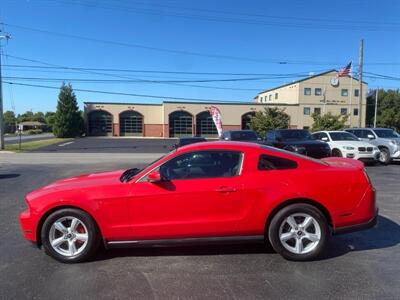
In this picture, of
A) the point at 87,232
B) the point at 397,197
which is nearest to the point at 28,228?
the point at 87,232

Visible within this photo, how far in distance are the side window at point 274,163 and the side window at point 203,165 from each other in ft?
0.94

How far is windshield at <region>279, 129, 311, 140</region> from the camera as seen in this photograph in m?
16.8

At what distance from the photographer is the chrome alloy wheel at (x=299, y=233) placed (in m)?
4.43

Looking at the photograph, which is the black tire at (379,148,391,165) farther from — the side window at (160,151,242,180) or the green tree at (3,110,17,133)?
the green tree at (3,110,17,133)

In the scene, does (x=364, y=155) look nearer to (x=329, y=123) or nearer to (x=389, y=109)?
(x=329, y=123)

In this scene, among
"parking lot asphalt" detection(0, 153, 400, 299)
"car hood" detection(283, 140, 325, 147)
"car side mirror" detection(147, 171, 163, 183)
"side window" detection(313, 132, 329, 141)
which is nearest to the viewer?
"parking lot asphalt" detection(0, 153, 400, 299)

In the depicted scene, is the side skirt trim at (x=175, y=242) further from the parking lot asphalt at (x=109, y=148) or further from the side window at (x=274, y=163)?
the parking lot asphalt at (x=109, y=148)

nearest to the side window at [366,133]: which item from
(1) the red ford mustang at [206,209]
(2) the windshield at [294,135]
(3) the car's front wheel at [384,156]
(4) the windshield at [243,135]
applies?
(3) the car's front wheel at [384,156]

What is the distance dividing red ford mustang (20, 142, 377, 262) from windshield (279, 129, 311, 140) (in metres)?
12.5

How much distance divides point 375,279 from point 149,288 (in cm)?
250

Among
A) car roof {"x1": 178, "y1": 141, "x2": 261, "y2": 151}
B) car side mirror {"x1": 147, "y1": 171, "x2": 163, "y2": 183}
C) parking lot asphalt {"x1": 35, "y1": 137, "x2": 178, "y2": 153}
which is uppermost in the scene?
car roof {"x1": 178, "y1": 141, "x2": 261, "y2": 151}

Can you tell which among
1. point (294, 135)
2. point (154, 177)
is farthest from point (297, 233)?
point (294, 135)

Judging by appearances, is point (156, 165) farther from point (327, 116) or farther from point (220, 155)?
point (327, 116)

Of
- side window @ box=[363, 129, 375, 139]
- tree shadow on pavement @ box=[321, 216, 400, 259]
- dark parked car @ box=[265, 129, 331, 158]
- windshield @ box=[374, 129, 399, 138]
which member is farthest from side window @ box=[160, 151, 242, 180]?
side window @ box=[363, 129, 375, 139]
